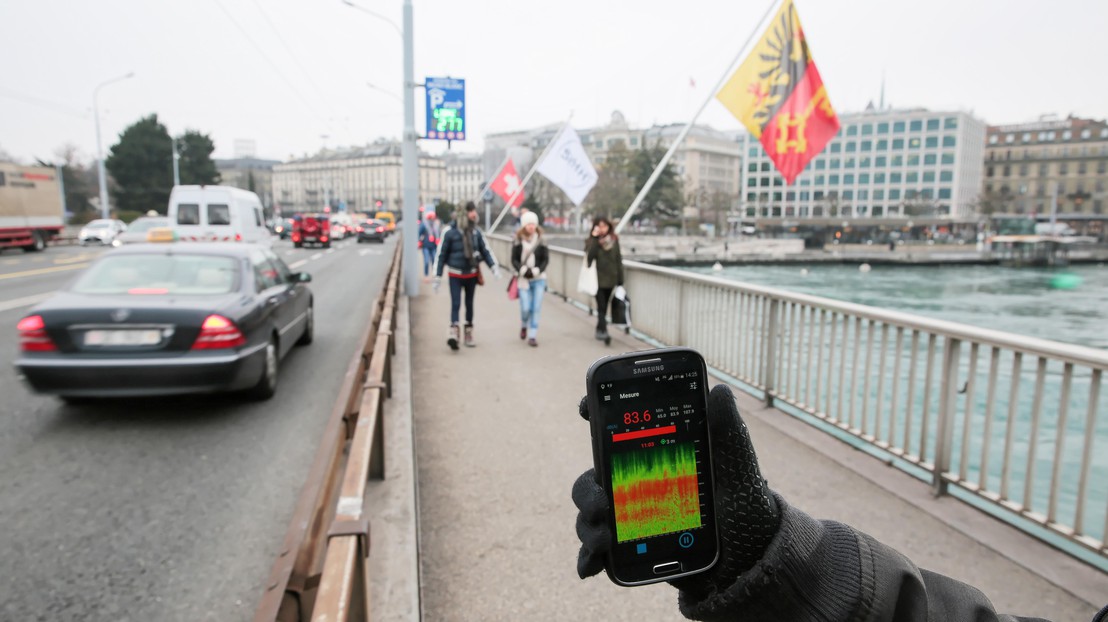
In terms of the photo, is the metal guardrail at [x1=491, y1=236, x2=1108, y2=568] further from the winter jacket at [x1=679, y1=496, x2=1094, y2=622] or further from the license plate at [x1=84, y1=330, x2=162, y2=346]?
the license plate at [x1=84, y1=330, x2=162, y2=346]

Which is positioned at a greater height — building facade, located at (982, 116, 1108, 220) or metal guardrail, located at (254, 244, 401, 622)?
building facade, located at (982, 116, 1108, 220)

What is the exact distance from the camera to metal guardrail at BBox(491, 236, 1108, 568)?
3.53 meters

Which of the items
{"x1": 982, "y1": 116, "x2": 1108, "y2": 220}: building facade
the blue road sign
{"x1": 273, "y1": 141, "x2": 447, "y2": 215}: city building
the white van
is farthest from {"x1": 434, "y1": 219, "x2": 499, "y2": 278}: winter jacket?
{"x1": 273, "y1": 141, "x2": 447, "y2": 215}: city building

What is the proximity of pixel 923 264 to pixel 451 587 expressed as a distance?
91.3 meters

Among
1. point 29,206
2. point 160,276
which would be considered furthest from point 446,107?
point 29,206

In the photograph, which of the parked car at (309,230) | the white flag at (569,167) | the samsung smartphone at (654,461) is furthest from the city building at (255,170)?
the samsung smartphone at (654,461)

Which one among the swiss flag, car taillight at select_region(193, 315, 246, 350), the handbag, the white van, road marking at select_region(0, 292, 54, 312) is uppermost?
the swiss flag

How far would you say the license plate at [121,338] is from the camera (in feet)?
18.9

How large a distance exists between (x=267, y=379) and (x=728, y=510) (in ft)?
20.9

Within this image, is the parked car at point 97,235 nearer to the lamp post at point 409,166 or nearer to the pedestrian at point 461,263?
the lamp post at point 409,166

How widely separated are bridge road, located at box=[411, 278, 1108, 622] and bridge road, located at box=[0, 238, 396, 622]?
3.06 ft

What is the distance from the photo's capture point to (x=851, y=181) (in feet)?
461

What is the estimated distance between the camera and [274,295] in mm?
7426

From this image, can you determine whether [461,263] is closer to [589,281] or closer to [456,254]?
[456,254]
